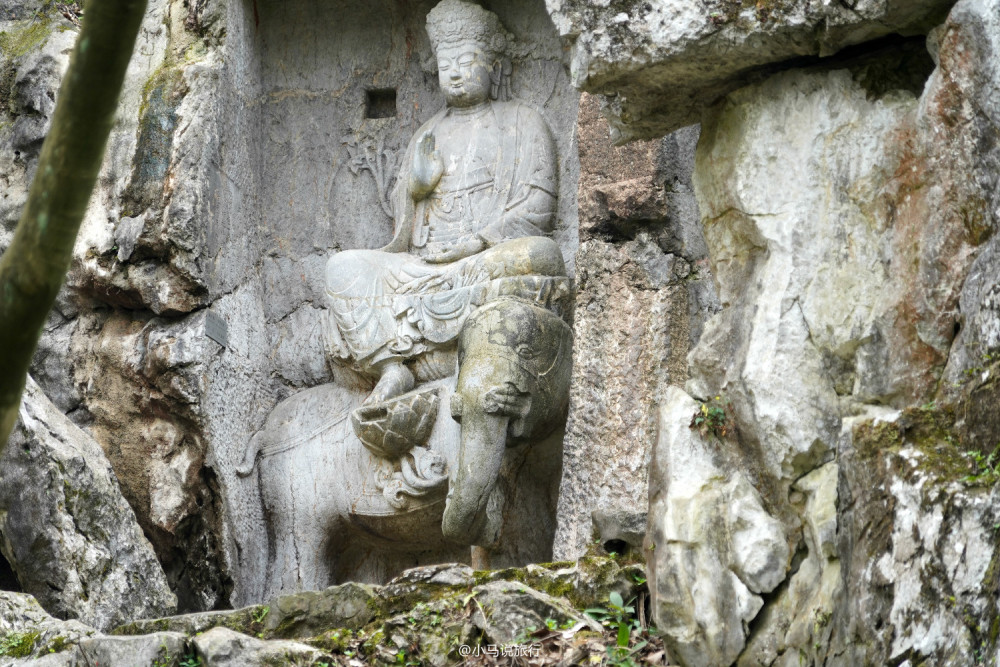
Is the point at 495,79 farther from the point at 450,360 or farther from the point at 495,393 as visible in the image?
the point at 495,393

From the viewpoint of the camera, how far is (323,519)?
800 centimetres

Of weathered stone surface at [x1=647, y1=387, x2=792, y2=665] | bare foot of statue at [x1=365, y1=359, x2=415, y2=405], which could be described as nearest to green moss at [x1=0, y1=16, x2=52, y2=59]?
bare foot of statue at [x1=365, y1=359, x2=415, y2=405]

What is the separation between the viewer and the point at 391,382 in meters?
7.91

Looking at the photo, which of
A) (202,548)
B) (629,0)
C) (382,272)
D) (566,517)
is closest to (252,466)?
(202,548)

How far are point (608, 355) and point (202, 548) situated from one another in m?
2.14

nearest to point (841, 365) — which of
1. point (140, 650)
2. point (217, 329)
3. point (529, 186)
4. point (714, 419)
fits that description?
point (714, 419)

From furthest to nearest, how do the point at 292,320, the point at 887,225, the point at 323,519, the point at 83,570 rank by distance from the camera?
the point at 292,320, the point at 323,519, the point at 83,570, the point at 887,225

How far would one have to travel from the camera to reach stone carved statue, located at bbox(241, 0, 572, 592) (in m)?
7.35

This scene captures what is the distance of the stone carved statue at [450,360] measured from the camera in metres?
7.35

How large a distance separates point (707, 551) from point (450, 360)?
2775mm

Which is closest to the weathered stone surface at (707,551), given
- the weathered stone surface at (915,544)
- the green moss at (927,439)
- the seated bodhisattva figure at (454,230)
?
the weathered stone surface at (915,544)

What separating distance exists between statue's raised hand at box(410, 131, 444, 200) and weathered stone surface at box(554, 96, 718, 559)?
1.04m

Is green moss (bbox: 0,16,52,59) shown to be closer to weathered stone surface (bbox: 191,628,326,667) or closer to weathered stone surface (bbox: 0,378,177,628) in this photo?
weathered stone surface (bbox: 0,378,177,628)

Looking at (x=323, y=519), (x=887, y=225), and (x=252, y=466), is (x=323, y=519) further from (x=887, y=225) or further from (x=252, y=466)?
(x=887, y=225)
